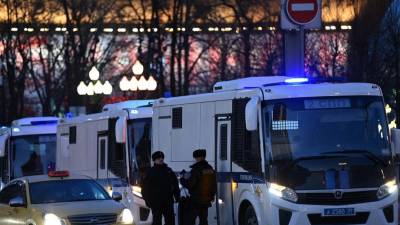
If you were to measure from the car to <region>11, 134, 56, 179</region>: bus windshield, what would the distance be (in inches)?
432

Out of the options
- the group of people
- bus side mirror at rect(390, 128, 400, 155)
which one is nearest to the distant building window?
the group of people

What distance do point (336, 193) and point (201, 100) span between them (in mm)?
3923

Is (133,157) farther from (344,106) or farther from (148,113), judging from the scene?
(344,106)

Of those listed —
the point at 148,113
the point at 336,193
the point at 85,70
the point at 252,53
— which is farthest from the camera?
the point at 85,70

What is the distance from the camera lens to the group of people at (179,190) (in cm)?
1639

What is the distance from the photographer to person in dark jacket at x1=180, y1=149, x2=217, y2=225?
1633cm

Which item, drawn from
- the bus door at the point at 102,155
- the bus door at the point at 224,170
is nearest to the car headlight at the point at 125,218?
the bus door at the point at 224,170

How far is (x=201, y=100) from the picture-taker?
17703 mm

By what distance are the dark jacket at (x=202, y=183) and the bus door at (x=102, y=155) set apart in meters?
6.33

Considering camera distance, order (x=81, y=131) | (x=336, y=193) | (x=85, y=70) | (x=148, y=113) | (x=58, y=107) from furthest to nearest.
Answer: (x=58, y=107) < (x=85, y=70) < (x=81, y=131) < (x=148, y=113) < (x=336, y=193)

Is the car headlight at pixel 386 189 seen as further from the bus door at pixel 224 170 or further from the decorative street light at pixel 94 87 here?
the decorative street light at pixel 94 87

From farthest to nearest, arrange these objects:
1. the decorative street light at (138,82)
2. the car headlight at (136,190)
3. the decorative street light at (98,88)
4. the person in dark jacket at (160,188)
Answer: the decorative street light at (98,88) → the decorative street light at (138,82) → the car headlight at (136,190) → the person in dark jacket at (160,188)

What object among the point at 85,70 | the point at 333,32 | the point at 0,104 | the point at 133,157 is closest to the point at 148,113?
the point at 133,157

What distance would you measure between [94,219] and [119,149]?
6372mm
